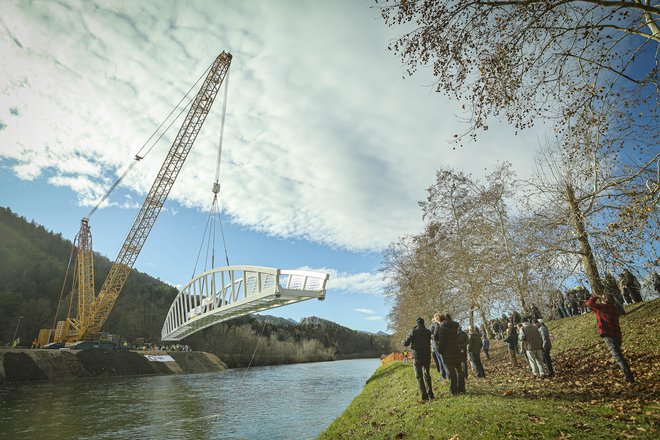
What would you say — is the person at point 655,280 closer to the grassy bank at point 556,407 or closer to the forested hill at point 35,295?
the grassy bank at point 556,407

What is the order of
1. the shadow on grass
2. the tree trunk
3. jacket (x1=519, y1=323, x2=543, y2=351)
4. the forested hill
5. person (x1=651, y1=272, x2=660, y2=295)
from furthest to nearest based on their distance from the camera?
the forested hill, the shadow on grass, jacket (x1=519, y1=323, x2=543, y2=351), person (x1=651, y1=272, x2=660, y2=295), the tree trunk

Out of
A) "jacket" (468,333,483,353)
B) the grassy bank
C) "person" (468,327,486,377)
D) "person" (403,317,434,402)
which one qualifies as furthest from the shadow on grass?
"person" (403,317,434,402)

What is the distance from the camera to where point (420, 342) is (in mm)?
→ 8797

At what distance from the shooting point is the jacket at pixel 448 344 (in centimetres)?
852

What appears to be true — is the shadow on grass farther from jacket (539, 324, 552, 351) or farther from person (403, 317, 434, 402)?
person (403, 317, 434, 402)

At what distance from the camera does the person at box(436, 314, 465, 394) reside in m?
8.52

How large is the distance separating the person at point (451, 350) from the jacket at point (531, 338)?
320cm

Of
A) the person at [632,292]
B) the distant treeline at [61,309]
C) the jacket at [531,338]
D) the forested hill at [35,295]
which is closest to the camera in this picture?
the jacket at [531,338]

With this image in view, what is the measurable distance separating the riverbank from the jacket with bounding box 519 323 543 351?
44634 millimetres

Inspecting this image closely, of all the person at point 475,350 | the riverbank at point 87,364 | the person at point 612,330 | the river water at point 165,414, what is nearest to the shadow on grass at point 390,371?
the river water at point 165,414

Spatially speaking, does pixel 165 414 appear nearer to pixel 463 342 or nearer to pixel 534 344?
pixel 463 342

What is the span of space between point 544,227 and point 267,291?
14.4 metres

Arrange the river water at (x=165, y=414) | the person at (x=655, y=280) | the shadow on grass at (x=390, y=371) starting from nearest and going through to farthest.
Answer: the person at (x=655, y=280) → the river water at (x=165, y=414) → the shadow on grass at (x=390, y=371)

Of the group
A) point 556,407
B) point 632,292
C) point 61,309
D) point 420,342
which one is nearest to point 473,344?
point 420,342
